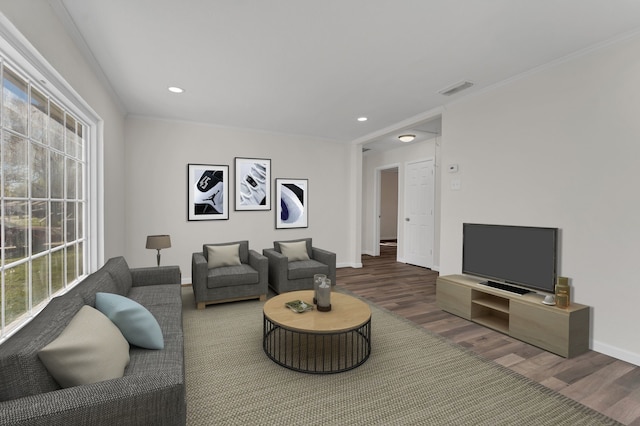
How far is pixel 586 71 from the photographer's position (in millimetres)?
2738

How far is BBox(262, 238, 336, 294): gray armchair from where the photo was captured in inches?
166

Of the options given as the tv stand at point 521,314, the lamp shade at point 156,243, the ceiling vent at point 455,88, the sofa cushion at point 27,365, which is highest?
the ceiling vent at point 455,88

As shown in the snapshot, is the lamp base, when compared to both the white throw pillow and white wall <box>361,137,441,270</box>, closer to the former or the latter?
the white throw pillow

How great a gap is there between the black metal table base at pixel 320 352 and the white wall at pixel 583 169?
2.01 m

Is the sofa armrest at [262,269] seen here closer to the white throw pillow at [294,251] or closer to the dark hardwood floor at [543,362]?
the white throw pillow at [294,251]

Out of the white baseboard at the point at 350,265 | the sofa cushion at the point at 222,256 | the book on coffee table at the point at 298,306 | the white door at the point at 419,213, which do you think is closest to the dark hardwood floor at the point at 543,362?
the book on coffee table at the point at 298,306

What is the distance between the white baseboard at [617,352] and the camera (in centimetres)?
248

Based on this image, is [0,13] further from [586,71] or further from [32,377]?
[586,71]

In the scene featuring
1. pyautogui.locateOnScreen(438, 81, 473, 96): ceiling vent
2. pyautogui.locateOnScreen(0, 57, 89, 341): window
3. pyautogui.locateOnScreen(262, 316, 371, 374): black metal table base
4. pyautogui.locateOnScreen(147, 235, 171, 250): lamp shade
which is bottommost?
pyautogui.locateOnScreen(262, 316, 371, 374): black metal table base

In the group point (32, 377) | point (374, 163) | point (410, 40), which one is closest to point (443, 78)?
point (410, 40)

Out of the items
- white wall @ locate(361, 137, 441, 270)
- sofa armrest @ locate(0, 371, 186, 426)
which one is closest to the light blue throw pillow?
sofa armrest @ locate(0, 371, 186, 426)

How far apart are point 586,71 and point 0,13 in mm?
4001

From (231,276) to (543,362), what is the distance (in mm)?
3203

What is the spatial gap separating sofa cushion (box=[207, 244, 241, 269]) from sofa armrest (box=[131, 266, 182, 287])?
637 mm
